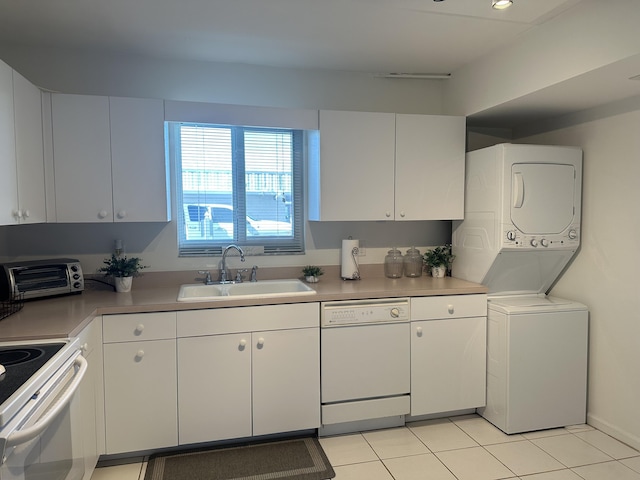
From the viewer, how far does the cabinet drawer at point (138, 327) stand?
2.30m

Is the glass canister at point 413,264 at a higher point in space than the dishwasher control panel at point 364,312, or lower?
higher

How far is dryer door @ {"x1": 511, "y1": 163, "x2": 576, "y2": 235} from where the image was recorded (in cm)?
274

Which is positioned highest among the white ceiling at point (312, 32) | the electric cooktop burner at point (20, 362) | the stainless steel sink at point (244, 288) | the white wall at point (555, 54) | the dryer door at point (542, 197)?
the white ceiling at point (312, 32)

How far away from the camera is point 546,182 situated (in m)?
2.78

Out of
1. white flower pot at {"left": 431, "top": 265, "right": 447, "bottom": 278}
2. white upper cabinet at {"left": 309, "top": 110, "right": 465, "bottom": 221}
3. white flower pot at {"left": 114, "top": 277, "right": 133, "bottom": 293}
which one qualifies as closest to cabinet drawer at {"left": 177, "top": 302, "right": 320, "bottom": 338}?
white flower pot at {"left": 114, "top": 277, "right": 133, "bottom": 293}

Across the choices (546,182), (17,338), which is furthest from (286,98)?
(17,338)

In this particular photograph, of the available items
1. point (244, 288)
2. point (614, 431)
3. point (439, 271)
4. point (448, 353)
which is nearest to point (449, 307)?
point (448, 353)

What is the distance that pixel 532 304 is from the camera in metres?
2.83

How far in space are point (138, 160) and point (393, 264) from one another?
6.23ft

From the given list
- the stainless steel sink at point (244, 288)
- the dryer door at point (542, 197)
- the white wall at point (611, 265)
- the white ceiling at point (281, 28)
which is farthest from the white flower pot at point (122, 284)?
the white wall at point (611, 265)

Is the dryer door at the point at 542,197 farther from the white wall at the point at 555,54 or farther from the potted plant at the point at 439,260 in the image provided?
the potted plant at the point at 439,260

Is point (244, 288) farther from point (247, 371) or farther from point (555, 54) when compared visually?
point (555, 54)

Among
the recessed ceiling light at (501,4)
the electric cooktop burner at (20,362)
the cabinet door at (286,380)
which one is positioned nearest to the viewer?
the electric cooktop burner at (20,362)

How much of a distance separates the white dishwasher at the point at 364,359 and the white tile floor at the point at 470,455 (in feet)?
0.58
